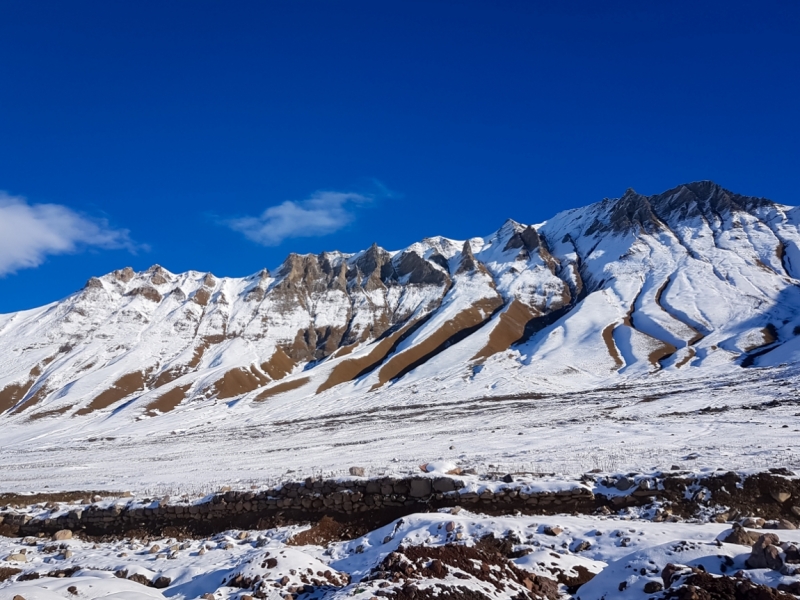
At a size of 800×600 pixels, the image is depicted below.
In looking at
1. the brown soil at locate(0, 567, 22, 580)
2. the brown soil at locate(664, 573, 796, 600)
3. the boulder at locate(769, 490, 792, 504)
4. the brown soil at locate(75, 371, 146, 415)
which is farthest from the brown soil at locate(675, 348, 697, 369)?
the brown soil at locate(75, 371, 146, 415)

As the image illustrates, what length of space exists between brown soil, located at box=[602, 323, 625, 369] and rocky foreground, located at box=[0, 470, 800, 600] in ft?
289

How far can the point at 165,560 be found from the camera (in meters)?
15.0

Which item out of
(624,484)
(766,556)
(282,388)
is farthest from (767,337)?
(766,556)

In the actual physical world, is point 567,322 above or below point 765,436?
above

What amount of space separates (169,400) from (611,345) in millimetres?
95271

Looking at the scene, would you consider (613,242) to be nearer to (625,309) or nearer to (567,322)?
(625,309)

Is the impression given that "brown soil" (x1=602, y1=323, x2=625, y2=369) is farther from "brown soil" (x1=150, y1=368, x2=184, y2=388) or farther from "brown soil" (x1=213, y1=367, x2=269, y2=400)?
"brown soil" (x1=150, y1=368, x2=184, y2=388)

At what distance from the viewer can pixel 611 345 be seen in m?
110

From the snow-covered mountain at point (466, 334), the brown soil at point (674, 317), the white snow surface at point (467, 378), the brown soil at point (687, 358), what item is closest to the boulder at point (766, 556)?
the white snow surface at point (467, 378)

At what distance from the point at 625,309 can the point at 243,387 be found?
96.3 m

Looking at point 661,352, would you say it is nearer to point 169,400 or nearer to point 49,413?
point 169,400

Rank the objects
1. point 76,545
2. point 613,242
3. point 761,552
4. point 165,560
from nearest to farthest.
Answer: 1. point 761,552
2. point 165,560
3. point 76,545
4. point 613,242

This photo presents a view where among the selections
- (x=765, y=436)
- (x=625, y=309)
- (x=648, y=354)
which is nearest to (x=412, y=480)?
(x=765, y=436)

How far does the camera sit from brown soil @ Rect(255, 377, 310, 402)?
11356cm
